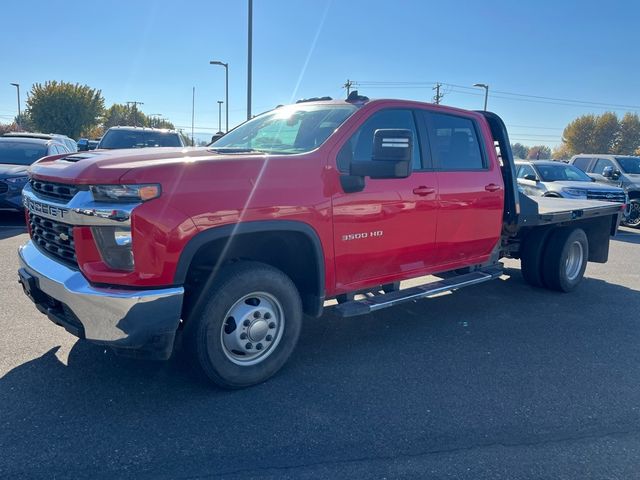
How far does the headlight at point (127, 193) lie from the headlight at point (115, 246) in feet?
0.57

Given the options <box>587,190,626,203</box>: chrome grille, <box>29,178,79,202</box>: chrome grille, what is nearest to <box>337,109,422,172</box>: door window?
<box>29,178,79,202</box>: chrome grille

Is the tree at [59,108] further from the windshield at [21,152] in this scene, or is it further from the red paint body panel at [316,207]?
the red paint body panel at [316,207]

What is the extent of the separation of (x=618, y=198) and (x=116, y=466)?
13003 millimetres

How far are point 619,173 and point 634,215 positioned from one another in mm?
1213

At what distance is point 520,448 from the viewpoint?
2.93m

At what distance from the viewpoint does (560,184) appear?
12.2m

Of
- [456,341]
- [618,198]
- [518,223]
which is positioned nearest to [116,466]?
[456,341]

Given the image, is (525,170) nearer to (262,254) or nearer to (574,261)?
(574,261)

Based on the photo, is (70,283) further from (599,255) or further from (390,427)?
(599,255)

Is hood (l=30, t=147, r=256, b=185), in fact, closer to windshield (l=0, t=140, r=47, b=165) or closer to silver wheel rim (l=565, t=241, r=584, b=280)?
silver wheel rim (l=565, t=241, r=584, b=280)

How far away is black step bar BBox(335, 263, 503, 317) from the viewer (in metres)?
3.91

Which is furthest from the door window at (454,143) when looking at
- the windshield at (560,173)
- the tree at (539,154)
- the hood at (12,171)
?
the tree at (539,154)

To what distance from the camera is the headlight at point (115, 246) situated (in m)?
2.88

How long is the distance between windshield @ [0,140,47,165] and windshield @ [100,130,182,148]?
1308 mm
